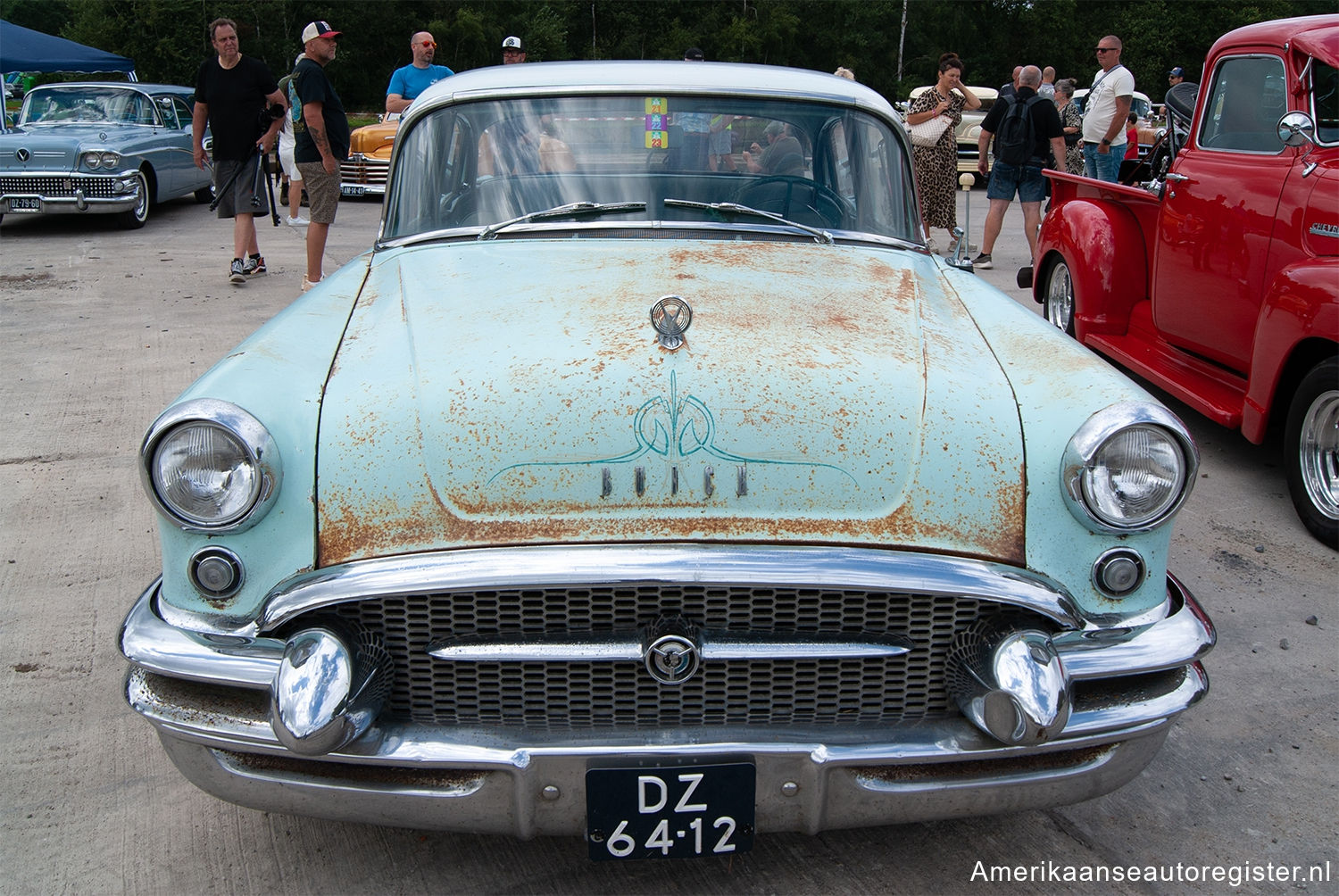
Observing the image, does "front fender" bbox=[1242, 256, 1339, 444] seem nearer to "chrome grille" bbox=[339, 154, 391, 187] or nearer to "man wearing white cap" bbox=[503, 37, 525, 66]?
"man wearing white cap" bbox=[503, 37, 525, 66]

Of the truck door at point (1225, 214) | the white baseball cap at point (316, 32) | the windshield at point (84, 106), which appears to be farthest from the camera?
the windshield at point (84, 106)

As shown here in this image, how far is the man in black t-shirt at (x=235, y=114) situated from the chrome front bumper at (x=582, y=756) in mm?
6274

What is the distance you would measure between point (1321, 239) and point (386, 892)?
393cm

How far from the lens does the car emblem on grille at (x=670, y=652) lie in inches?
74.8

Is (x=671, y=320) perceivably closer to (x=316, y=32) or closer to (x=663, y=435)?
(x=663, y=435)

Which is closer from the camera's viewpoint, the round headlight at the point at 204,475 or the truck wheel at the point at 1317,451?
the round headlight at the point at 204,475

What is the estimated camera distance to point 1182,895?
2.26 m

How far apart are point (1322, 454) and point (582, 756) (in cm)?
344

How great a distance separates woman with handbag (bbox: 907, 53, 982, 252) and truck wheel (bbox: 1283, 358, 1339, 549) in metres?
5.43

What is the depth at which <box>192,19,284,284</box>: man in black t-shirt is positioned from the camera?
7.50 metres

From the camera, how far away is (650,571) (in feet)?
6.14

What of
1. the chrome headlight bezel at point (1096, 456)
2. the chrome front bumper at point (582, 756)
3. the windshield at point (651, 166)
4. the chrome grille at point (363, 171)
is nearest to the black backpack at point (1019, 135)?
the windshield at point (651, 166)

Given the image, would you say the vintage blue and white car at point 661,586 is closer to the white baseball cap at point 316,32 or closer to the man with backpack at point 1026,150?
the white baseball cap at point 316,32

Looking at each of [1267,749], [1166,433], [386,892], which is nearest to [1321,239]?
[1267,749]
